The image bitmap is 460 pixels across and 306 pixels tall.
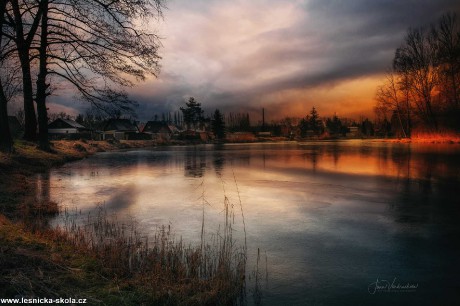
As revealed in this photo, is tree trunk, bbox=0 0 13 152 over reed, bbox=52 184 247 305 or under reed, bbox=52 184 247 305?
over

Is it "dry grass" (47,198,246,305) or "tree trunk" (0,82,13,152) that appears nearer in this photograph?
"dry grass" (47,198,246,305)

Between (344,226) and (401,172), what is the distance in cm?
1102

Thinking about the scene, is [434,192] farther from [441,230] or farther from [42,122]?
[42,122]

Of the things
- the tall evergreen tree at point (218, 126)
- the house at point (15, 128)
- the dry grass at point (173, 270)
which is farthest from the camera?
the tall evergreen tree at point (218, 126)

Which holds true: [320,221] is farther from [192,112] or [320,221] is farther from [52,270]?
[192,112]

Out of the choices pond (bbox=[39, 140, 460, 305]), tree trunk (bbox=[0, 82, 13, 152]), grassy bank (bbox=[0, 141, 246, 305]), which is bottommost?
pond (bbox=[39, 140, 460, 305])

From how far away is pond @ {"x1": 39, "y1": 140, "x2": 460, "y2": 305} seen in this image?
494 centimetres

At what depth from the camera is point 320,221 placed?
8.39 meters

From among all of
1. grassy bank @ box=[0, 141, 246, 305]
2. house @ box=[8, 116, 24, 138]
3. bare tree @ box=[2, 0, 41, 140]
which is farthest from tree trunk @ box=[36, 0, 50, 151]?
house @ box=[8, 116, 24, 138]

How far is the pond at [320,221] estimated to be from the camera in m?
4.94

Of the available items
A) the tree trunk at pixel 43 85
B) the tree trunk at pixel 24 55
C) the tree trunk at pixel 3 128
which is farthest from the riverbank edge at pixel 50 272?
the tree trunk at pixel 43 85

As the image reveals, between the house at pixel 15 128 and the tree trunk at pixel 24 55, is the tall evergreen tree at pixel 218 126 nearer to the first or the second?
the house at pixel 15 128

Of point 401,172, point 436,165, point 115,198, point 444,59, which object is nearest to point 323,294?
point 115,198

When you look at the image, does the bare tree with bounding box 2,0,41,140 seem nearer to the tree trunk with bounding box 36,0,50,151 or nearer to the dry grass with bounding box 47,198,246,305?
the tree trunk with bounding box 36,0,50,151
